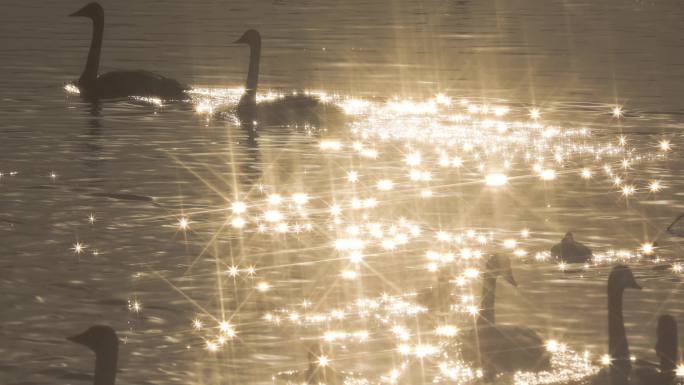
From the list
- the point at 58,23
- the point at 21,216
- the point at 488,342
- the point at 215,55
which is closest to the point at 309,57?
the point at 215,55

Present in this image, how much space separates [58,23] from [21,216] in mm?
27597

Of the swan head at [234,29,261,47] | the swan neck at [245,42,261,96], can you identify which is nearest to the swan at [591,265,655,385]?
the swan neck at [245,42,261,96]

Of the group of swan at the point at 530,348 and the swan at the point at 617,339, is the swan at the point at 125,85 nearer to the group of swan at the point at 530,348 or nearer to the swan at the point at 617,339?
the group of swan at the point at 530,348

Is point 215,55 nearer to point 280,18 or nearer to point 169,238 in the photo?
point 280,18

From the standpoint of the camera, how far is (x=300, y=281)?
14992 mm

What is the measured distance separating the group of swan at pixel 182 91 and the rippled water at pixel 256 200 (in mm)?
650

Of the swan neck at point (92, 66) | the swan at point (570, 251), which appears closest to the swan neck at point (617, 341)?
the swan at point (570, 251)

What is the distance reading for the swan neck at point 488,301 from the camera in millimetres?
13328

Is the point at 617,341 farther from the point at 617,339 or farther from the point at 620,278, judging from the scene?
the point at 620,278

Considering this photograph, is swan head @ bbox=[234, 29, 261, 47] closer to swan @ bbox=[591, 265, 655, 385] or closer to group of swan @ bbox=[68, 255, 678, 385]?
group of swan @ bbox=[68, 255, 678, 385]

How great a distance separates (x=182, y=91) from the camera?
93.4 feet

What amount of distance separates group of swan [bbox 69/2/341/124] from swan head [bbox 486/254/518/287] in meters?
12.2

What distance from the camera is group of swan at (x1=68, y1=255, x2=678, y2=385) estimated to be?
1180 cm

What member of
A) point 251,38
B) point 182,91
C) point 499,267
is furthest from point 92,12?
point 499,267
